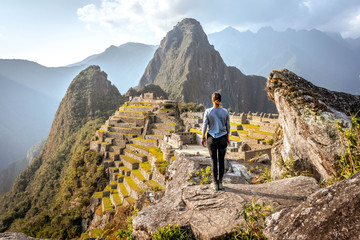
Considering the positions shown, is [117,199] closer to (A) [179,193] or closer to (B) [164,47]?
(A) [179,193]

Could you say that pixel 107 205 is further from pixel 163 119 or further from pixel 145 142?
pixel 163 119

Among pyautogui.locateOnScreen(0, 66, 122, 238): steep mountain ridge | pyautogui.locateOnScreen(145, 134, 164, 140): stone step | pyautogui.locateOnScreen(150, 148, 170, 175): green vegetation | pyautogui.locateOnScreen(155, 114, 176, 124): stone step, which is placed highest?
pyautogui.locateOnScreen(155, 114, 176, 124): stone step

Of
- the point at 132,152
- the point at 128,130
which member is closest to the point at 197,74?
the point at 128,130

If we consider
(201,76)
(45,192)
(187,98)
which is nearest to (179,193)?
(45,192)

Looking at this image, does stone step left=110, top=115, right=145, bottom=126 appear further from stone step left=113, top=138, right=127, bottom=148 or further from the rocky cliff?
the rocky cliff

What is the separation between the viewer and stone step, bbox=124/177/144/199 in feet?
48.6

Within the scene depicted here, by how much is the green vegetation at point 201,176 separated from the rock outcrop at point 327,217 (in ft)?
6.79

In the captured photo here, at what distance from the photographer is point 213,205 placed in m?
2.79

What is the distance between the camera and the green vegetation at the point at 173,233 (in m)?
2.36

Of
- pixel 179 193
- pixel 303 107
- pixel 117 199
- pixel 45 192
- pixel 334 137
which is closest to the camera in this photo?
pixel 334 137

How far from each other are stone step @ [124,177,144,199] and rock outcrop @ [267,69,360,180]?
12.2 meters

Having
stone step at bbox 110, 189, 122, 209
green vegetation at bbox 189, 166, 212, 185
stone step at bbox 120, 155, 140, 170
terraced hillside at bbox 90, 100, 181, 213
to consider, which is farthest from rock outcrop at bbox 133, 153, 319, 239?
stone step at bbox 120, 155, 140, 170

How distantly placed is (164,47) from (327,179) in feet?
635

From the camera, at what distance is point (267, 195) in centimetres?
277
